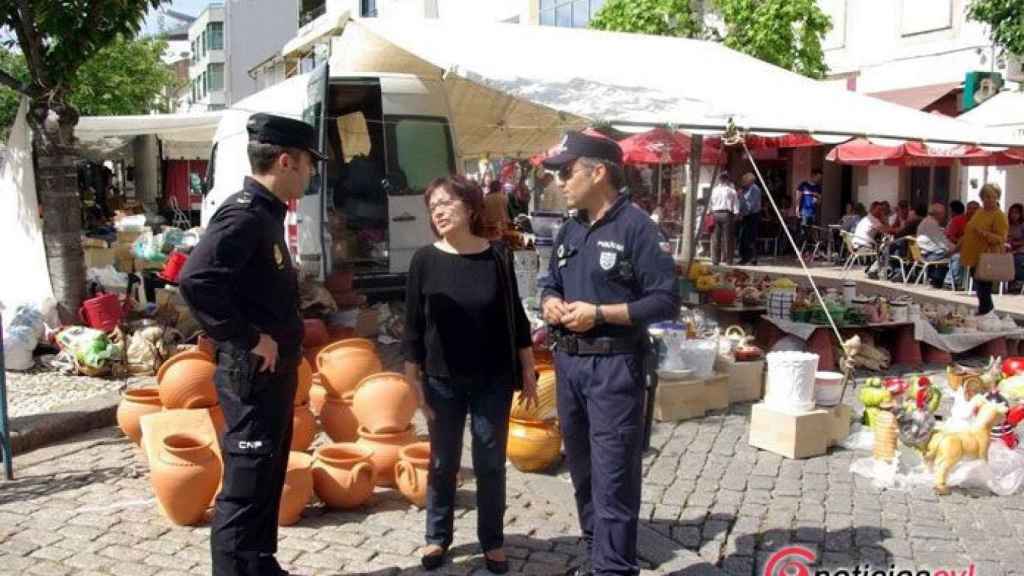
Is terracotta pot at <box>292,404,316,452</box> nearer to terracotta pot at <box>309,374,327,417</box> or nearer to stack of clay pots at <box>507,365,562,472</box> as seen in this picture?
terracotta pot at <box>309,374,327,417</box>

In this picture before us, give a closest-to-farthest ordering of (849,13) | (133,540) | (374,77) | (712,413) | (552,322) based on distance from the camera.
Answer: (552,322) → (133,540) → (712,413) → (374,77) → (849,13)

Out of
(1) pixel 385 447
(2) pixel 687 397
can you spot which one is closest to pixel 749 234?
(2) pixel 687 397

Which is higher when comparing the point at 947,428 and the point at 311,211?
the point at 311,211

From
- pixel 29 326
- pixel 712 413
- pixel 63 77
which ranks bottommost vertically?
pixel 712 413

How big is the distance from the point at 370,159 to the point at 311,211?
133 centimetres

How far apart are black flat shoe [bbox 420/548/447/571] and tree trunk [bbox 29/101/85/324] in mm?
5371

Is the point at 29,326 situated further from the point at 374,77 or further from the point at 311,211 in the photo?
the point at 374,77

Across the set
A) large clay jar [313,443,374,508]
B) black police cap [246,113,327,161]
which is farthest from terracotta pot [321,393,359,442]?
black police cap [246,113,327,161]

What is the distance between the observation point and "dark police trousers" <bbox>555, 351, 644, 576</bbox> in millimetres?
3516

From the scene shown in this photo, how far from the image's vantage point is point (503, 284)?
3846 millimetres

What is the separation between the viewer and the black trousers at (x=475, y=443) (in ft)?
12.7

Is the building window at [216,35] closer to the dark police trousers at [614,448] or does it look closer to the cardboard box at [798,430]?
the cardboard box at [798,430]

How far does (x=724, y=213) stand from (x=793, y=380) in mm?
12203

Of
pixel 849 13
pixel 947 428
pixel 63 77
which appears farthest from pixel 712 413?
pixel 849 13
